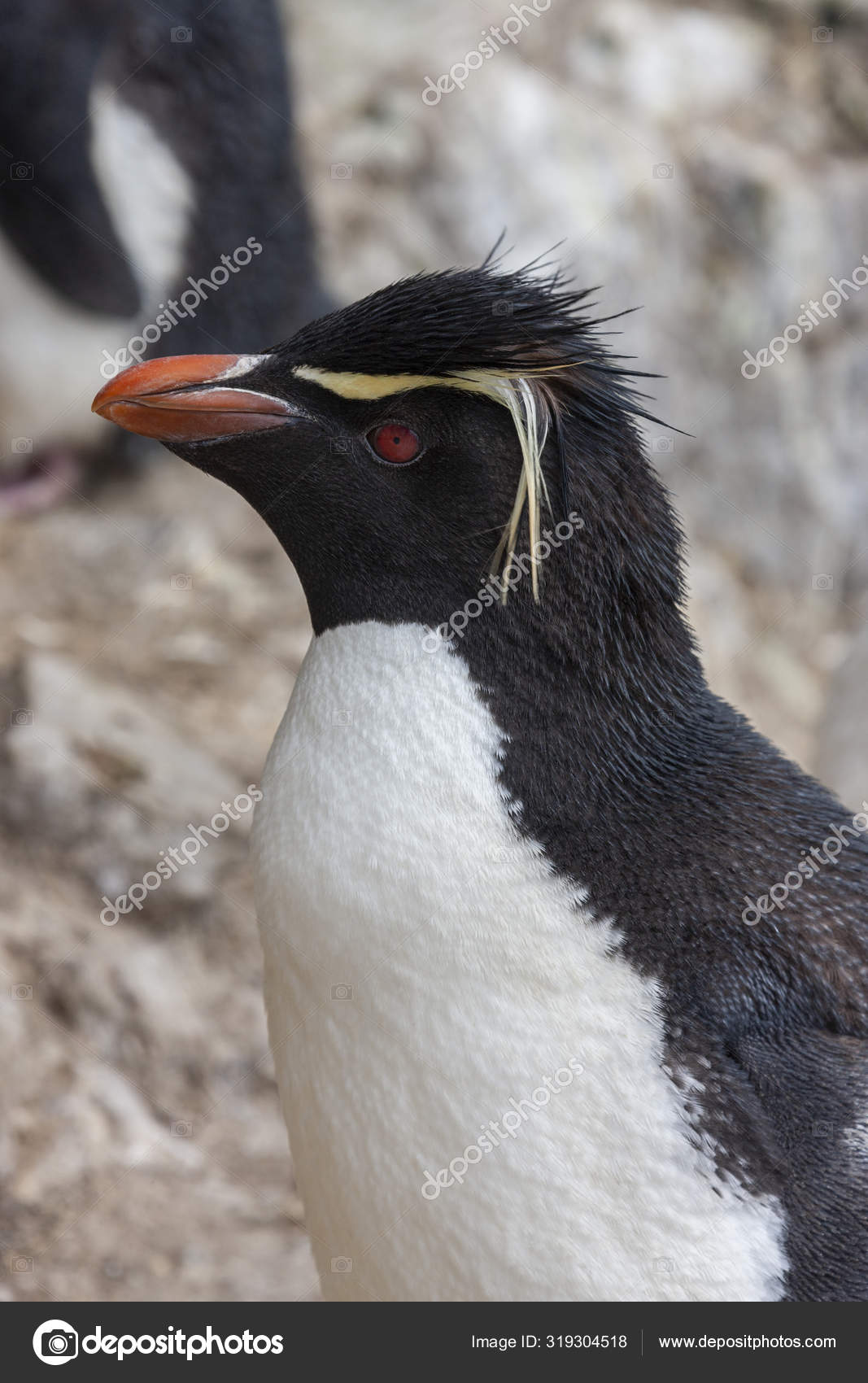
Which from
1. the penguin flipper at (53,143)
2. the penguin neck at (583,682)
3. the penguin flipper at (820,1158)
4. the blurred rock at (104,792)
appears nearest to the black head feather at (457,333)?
the penguin neck at (583,682)

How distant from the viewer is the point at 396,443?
1.60 m

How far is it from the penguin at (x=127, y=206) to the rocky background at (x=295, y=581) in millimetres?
348

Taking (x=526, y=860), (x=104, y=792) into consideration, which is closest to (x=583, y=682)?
(x=526, y=860)

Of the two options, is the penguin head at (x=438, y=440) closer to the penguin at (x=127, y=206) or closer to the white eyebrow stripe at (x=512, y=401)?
the white eyebrow stripe at (x=512, y=401)

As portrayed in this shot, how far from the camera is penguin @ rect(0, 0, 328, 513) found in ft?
12.2

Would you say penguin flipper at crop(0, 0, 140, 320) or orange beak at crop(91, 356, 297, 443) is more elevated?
penguin flipper at crop(0, 0, 140, 320)

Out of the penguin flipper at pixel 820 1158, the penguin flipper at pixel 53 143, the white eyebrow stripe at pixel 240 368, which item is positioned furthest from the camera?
the penguin flipper at pixel 53 143

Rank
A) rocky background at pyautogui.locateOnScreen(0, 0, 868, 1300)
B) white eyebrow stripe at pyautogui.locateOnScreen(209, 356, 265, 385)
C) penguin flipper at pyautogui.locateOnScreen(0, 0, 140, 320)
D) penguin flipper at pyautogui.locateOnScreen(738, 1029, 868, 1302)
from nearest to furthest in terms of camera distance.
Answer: penguin flipper at pyautogui.locateOnScreen(738, 1029, 868, 1302) < white eyebrow stripe at pyautogui.locateOnScreen(209, 356, 265, 385) < rocky background at pyautogui.locateOnScreen(0, 0, 868, 1300) < penguin flipper at pyautogui.locateOnScreen(0, 0, 140, 320)
